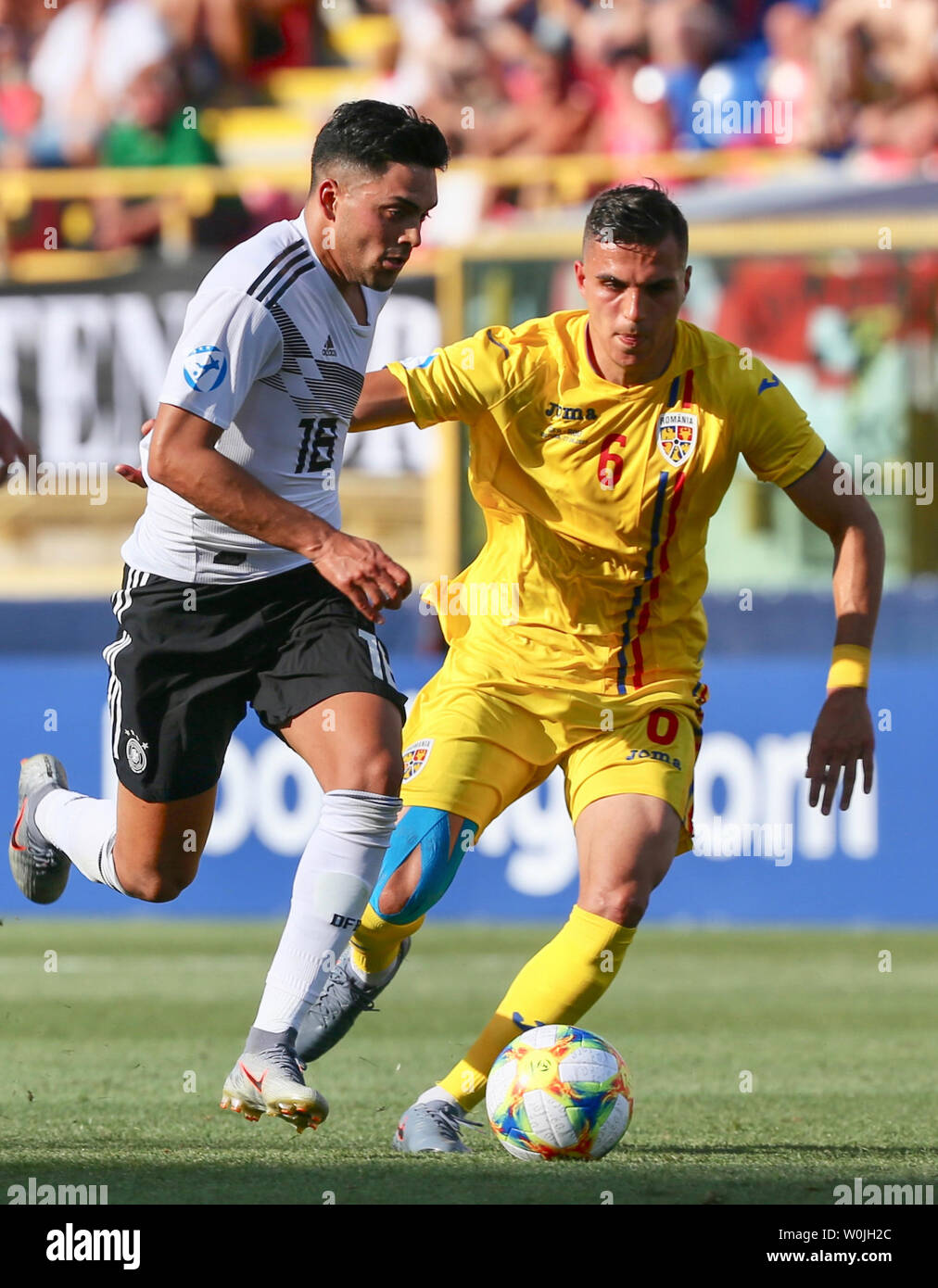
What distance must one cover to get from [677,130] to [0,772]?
6797 millimetres

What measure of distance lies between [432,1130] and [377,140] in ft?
7.91

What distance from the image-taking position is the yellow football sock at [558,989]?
5.00 m

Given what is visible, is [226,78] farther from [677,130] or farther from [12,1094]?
[12,1094]

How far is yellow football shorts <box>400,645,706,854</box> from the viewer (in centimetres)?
530

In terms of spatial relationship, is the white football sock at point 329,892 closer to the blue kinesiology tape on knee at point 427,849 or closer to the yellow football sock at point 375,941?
the blue kinesiology tape on knee at point 427,849

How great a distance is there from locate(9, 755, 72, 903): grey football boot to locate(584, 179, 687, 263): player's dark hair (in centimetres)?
252

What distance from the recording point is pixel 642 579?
5504 mm

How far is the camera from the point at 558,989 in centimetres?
501

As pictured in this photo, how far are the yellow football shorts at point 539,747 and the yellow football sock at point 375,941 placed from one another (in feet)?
1.18

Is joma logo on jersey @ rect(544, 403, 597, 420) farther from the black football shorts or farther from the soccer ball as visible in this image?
the soccer ball

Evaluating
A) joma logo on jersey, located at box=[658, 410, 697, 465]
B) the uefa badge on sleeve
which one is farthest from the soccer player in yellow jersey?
the uefa badge on sleeve

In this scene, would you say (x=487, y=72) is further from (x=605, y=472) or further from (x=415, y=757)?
(x=415, y=757)

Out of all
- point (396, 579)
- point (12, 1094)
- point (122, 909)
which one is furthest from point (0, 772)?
point (396, 579)

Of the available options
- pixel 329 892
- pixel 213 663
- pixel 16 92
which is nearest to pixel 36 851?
pixel 213 663
